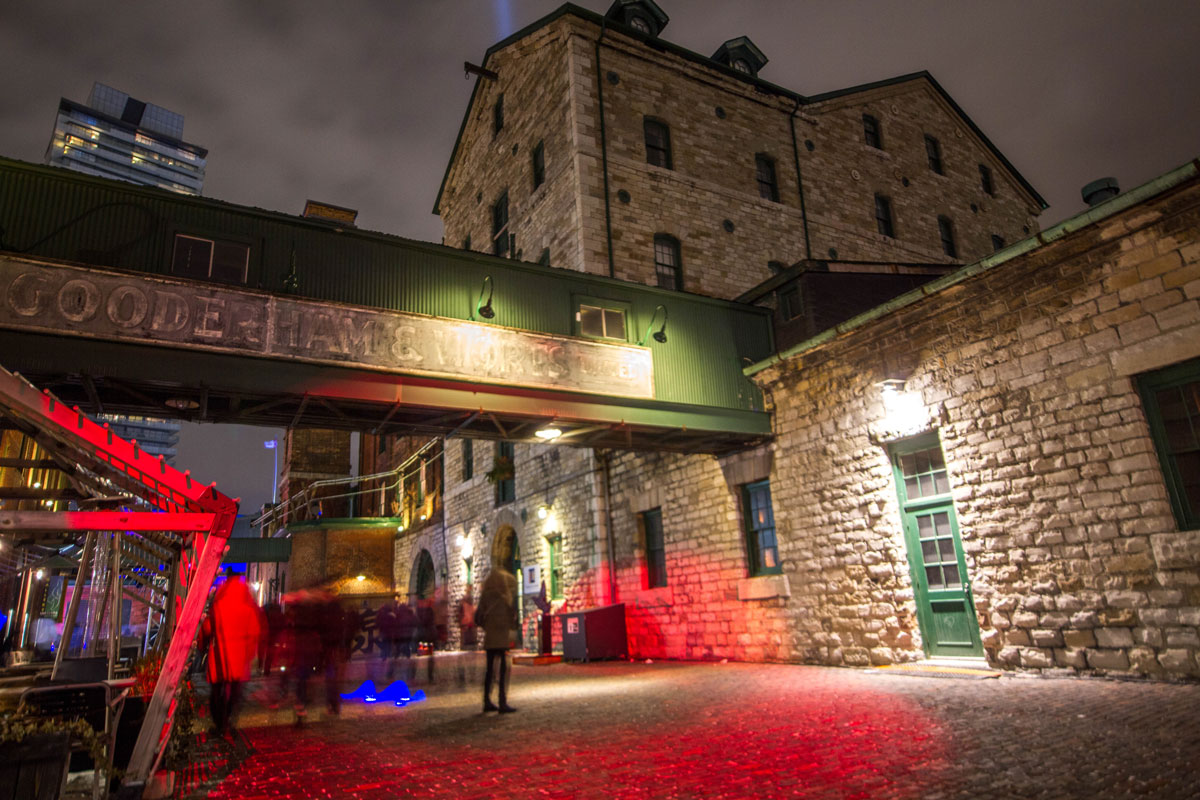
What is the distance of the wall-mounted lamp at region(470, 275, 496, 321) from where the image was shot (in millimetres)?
10258

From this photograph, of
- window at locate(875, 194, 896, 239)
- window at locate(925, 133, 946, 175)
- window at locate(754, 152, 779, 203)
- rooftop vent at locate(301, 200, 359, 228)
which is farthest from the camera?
rooftop vent at locate(301, 200, 359, 228)

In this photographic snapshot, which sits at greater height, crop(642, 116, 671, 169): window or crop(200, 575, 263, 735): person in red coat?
crop(642, 116, 671, 169): window

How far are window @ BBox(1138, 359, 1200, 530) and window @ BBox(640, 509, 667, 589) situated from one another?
8.68m

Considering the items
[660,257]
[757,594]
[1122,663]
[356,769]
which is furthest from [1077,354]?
[660,257]

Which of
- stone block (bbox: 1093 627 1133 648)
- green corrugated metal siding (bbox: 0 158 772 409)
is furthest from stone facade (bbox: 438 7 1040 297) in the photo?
stone block (bbox: 1093 627 1133 648)

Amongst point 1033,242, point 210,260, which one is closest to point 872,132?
point 1033,242

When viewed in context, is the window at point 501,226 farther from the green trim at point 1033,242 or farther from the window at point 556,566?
the green trim at point 1033,242

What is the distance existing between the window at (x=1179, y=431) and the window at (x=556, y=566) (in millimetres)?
11829

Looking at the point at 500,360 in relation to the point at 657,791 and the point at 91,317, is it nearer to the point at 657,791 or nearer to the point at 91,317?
the point at 91,317

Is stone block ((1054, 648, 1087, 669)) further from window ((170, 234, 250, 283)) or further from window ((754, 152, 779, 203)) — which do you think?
window ((754, 152, 779, 203))

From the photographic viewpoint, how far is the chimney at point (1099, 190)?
392 inches

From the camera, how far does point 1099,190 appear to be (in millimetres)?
10047

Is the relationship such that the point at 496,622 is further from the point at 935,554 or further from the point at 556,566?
the point at 556,566

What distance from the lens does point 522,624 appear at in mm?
17828
